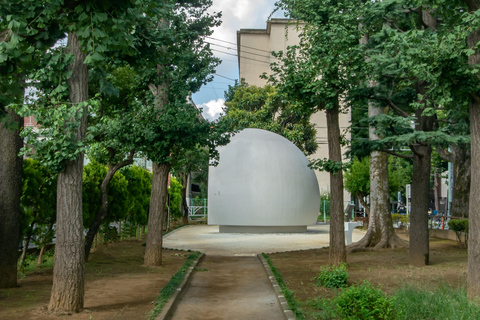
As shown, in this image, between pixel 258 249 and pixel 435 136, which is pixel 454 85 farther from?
pixel 258 249

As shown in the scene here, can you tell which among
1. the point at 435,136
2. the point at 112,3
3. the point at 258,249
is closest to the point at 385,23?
the point at 435,136

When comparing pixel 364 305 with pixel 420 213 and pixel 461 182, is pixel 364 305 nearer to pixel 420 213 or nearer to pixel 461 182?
pixel 420 213

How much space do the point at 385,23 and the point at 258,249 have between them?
33.2 feet

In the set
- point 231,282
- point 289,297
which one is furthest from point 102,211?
point 289,297

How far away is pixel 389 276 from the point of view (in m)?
12.7

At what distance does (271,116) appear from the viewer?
3909 centimetres

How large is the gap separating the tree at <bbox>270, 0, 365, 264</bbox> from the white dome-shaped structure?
1268cm

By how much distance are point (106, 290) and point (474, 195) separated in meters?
7.72

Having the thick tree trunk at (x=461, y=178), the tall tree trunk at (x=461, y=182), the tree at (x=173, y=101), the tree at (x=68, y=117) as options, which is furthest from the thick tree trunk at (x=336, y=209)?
the tall tree trunk at (x=461, y=182)

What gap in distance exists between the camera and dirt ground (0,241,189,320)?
8570 millimetres

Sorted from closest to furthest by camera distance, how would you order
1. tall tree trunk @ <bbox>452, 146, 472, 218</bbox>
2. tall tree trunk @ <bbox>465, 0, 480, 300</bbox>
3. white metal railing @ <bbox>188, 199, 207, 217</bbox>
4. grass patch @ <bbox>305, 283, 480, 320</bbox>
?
1. grass patch @ <bbox>305, 283, 480, 320</bbox>
2. tall tree trunk @ <bbox>465, 0, 480, 300</bbox>
3. tall tree trunk @ <bbox>452, 146, 472, 218</bbox>
4. white metal railing @ <bbox>188, 199, 207, 217</bbox>

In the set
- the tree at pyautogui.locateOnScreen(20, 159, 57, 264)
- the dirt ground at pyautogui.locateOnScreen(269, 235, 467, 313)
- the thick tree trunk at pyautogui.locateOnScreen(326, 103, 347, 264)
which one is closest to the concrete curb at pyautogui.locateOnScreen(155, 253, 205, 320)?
the dirt ground at pyautogui.locateOnScreen(269, 235, 467, 313)

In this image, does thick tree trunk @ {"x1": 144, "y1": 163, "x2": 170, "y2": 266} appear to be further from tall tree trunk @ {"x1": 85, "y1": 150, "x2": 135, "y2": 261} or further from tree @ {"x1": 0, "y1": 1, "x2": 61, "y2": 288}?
tree @ {"x1": 0, "y1": 1, "x2": 61, "y2": 288}

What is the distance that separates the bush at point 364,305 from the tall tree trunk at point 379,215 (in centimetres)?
1172
